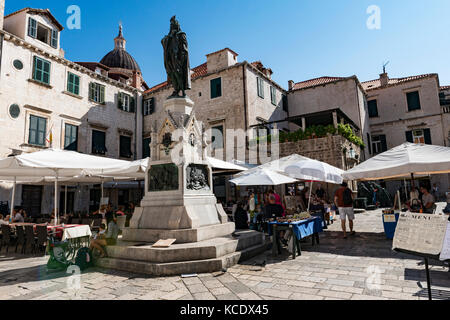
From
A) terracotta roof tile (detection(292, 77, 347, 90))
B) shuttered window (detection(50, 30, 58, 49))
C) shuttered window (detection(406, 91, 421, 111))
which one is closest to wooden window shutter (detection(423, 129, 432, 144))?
shuttered window (detection(406, 91, 421, 111))

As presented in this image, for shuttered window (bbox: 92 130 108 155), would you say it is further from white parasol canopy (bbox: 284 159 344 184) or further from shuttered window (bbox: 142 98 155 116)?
white parasol canopy (bbox: 284 159 344 184)

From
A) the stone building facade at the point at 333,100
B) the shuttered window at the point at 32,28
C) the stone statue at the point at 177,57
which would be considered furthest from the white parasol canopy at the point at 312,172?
the shuttered window at the point at 32,28

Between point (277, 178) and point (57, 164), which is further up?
point (57, 164)

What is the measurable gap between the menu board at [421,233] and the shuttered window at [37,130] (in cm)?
1822

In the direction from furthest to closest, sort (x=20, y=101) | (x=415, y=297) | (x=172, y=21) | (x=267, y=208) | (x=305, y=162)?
(x=20, y=101) < (x=305, y=162) < (x=267, y=208) < (x=172, y=21) < (x=415, y=297)

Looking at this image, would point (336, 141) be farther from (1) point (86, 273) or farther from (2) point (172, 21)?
(1) point (86, 273)

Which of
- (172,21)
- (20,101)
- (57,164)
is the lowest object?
(57,164)

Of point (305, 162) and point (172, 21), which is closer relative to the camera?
point (172, 21)

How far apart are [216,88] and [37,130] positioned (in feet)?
39.2

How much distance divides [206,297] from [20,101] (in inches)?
674

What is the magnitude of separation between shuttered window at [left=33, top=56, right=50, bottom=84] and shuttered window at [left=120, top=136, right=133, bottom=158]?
661cm

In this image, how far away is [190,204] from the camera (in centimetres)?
603

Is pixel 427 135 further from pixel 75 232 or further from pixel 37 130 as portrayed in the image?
pixel 37 130
